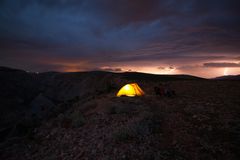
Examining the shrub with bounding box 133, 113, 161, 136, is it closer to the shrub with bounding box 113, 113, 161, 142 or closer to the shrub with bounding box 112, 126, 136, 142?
the shrub with bounding box 113, 113, 161, 142

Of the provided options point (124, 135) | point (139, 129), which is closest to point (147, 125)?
point (139, 129)

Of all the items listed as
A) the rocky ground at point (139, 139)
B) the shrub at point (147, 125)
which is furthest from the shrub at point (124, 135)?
the shrub at point (147, 125)

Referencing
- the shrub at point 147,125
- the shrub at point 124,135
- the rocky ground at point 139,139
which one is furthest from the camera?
the shrub at point 147,125

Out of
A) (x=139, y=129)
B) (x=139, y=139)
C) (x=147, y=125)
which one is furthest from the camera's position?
(x=147, y=125)

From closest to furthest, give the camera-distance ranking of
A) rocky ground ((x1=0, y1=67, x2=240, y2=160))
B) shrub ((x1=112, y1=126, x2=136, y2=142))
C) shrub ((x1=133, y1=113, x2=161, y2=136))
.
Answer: rocky ground ((x1=0, y1=67, x2=240, y2=160)), shrub ((x1=112, y1=126, x2=136, y2=142)), shrub ((x1=133, y1=113, x2=161, y2=136))

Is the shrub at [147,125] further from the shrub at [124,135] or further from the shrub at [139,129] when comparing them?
the shrub at [124,135]

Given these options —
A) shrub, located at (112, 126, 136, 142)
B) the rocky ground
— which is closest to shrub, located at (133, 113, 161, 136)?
the rocky ground

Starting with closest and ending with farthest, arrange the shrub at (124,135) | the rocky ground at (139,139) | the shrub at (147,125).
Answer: the rocky ground at (139,139), the shrub at (124,135), the shrub at (147,125)

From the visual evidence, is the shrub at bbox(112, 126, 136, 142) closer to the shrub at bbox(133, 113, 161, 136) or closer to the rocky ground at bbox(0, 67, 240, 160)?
the rocky ground at bbox(0, 67, 240, 160)

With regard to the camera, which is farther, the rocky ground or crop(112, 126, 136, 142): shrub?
crop(112, 126, 136, 142): shrub

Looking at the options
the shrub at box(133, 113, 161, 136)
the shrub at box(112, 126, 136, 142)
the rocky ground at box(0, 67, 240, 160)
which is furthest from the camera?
the shrub at box(133, 113, 161, 136)

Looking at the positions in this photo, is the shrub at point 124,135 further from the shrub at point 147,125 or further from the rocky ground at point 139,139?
the shrub at point 147,125

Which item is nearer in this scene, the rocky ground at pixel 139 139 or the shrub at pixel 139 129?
the rocky ground at pixel 139 139

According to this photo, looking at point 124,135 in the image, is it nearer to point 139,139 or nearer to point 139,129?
point 139,139
